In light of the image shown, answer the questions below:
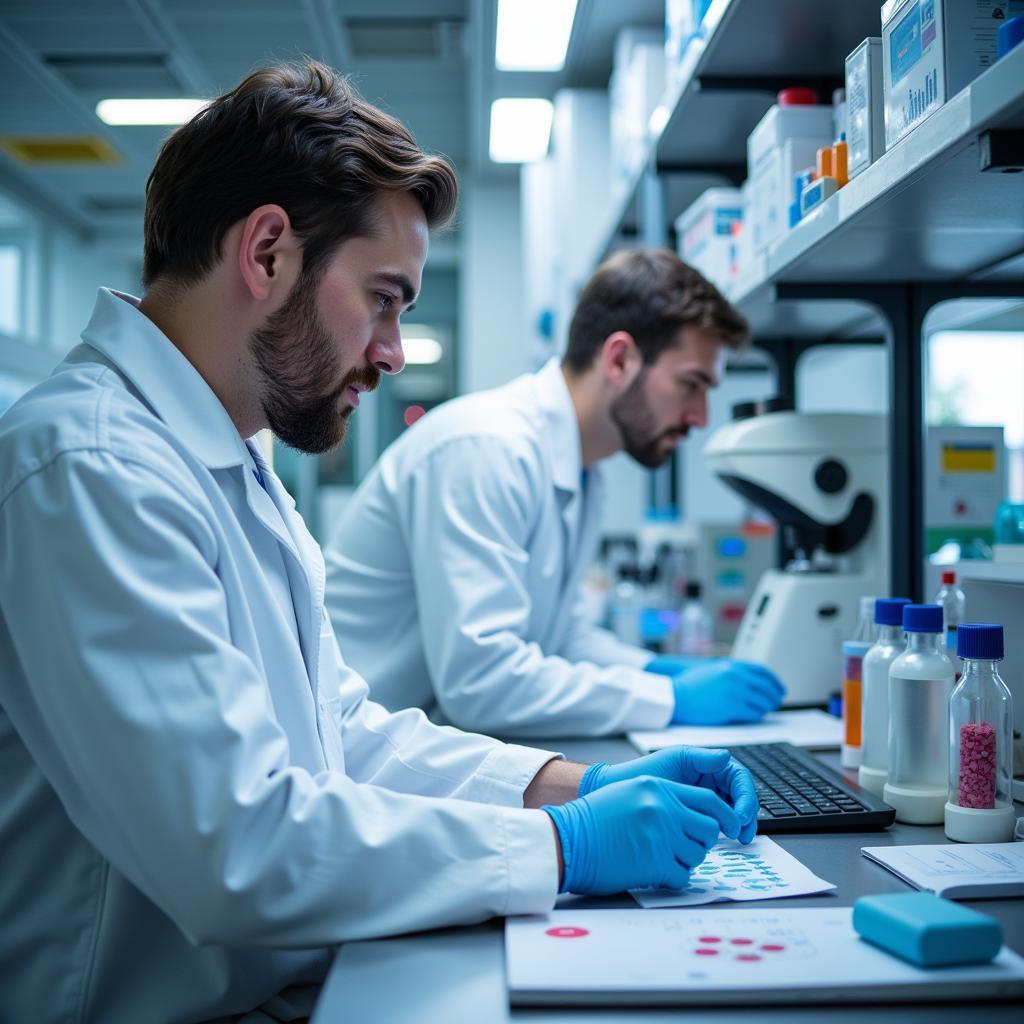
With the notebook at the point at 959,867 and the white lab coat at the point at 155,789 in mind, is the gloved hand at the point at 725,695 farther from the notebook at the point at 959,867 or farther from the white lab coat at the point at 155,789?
the white lab coat at the point at 155,789

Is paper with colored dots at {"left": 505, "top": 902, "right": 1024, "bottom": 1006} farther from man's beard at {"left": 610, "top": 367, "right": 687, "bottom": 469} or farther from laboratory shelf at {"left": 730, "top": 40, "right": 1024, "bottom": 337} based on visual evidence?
man's beard at {"left": 610, "top": 367, "right": 687, "bottom": 469}

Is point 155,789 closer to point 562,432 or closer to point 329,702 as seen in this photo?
point 329,702

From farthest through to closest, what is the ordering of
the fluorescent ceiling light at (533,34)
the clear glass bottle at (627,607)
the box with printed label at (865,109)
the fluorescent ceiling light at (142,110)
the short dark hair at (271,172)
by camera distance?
the fluorescent ceiling light at (142,110), the fluorescent ceiling light at (533,34), the clear glass bottle at (627,607), the box with printed label at (865,109), the short dark hair at (271,172)

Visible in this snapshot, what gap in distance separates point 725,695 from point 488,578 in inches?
16.6

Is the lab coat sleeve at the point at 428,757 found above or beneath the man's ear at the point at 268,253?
beneath

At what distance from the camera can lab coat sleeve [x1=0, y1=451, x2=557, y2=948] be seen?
0.75 m

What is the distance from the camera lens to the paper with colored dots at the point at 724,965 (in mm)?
684

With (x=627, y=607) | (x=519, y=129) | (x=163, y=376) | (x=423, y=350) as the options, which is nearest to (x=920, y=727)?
(x=163, y=376)

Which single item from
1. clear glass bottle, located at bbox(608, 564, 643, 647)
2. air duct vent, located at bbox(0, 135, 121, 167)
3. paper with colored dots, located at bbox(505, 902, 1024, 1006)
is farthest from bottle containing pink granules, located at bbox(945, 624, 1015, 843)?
air duct vent, located at bbox(0, 135, 121, 167)

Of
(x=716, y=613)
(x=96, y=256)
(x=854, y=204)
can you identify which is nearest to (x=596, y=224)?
(x=716, y=613)

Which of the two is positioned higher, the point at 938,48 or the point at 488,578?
the point at 938,48

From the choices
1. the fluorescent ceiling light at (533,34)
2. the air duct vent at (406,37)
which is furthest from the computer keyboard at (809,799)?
the air duct vent at (406,37)

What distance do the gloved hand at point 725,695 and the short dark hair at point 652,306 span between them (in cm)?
70

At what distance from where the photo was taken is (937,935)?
71 centimetres
